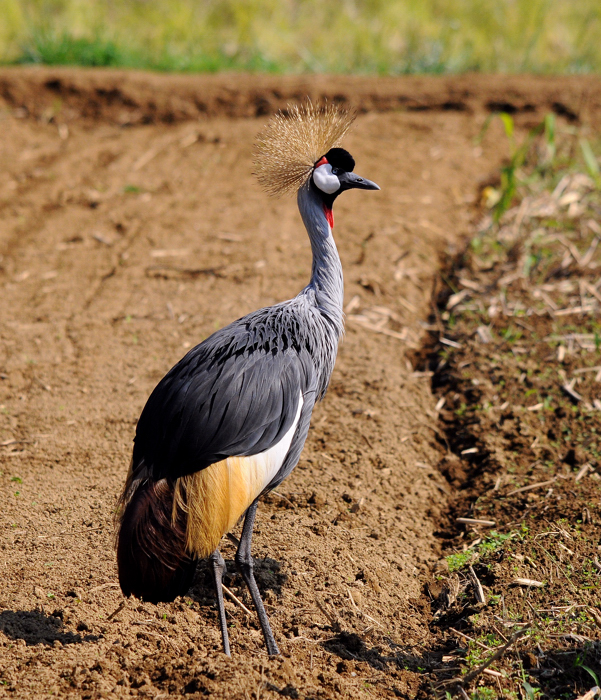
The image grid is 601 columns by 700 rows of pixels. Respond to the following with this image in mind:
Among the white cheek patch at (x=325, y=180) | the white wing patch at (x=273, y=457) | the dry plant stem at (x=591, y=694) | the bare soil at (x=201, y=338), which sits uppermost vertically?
the white cheek patch at (x=325, y=180)

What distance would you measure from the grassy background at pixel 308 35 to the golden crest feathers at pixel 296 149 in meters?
6.48

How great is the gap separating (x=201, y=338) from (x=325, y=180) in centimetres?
197

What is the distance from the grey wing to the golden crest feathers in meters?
0.81

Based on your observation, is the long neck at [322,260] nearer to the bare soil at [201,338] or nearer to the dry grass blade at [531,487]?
the bare soil at [201,338]

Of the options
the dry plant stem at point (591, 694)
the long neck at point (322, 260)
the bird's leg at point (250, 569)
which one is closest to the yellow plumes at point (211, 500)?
the bird's leg at point (250, 569)

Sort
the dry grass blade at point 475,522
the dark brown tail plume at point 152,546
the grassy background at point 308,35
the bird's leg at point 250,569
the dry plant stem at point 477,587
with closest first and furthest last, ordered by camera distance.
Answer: the dark brown tail plume at point 152,546 → the bird's leg at point 250,569 → the dry plant stem at point 477,587 → the dry grass blade at point 475,522 → the grassy background at point 308,35

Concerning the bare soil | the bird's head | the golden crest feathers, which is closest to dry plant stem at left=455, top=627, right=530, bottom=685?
the bare soil

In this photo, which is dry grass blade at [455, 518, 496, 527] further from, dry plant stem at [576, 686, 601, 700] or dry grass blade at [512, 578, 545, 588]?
dry plant stem at [576, 686, 601, 700]

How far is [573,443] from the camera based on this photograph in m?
4.31

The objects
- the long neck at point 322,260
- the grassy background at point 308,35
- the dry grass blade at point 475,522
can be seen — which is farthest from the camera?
the grassy background at point 308,35

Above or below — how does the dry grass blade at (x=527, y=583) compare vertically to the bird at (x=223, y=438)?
below

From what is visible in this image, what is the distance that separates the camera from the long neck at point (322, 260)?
3.52 metres

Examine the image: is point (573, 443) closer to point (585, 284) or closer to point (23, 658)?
point (585, 284)

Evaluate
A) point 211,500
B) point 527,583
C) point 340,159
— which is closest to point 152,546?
point 211,500
